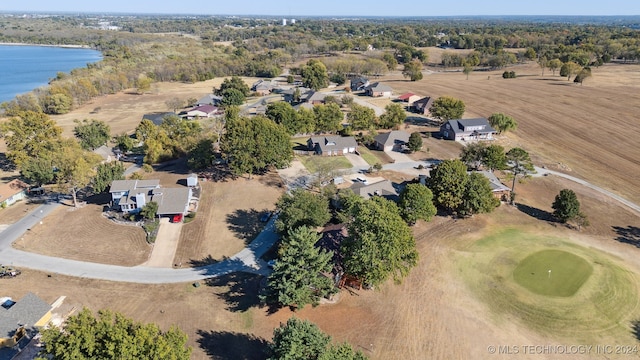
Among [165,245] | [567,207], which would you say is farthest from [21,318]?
[567,207]

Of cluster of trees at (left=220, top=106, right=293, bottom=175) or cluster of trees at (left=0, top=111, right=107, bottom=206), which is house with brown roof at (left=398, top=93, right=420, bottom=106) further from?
cluster of trees at (left=0, top=111, right=107, bottom=206)

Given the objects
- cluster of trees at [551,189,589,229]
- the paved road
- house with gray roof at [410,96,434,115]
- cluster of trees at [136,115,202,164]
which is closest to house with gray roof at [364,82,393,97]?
house with gray roof at [410,96,434,115]

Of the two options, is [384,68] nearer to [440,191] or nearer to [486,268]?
[440,191]

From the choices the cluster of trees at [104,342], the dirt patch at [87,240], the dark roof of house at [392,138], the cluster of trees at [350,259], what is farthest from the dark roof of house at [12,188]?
the dark roof of house at [392,138]

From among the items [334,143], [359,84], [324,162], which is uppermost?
[359,84]

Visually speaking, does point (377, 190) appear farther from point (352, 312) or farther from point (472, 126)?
point (472, 126)

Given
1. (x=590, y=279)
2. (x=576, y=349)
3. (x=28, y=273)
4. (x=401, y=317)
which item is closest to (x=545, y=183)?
(x=590, y=279)
